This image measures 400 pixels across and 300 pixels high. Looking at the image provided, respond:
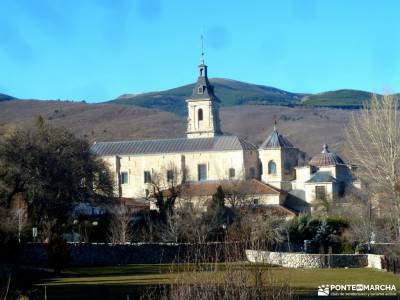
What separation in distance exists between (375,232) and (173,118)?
150 metres

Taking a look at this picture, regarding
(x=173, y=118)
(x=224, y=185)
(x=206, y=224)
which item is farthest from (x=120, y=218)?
(x=173, y=118)

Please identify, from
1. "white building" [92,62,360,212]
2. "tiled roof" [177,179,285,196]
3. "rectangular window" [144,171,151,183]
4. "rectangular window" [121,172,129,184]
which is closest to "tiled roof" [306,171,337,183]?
"white building" [92,62,360,212]

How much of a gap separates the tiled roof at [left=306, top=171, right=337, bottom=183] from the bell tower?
16.1 meters

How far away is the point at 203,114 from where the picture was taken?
8362cm

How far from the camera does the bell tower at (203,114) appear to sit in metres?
83.1

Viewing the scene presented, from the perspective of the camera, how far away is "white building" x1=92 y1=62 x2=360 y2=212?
68.0 metres

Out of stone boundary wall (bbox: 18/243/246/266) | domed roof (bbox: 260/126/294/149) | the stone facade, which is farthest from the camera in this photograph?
the stone facade

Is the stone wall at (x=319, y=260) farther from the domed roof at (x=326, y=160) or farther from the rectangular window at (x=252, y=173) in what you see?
the rectangular window at (x=252, y=173)

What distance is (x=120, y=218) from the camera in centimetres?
4703

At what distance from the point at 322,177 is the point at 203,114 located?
18737 millimetres

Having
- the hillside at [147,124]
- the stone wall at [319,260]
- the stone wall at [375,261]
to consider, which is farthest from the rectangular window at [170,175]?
the hillside at [147,124]

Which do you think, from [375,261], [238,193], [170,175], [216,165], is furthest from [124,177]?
[375,261]

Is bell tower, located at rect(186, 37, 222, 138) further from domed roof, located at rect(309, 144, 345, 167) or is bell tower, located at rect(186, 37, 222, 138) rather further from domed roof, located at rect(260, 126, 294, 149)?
domed roof, located at rect(309, 144, 345, 167)

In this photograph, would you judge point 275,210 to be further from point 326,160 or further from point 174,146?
point 174,146
